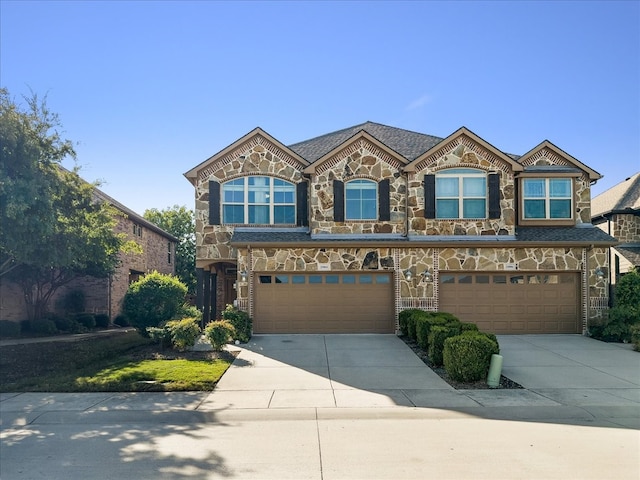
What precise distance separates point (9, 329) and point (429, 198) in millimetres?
18213

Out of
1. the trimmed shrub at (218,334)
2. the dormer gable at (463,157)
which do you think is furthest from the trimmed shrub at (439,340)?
the dormer gable at (463,157)

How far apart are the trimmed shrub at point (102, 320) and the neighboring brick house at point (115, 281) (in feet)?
1.58

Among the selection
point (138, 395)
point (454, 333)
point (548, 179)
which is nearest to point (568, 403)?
point (454, 333)

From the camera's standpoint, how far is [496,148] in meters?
17.9

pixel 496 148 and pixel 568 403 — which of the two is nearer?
pixel 568 403

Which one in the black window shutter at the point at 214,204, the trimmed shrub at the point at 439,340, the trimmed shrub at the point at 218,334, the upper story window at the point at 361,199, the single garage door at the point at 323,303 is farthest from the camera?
the black window shutter at the point at 214,204

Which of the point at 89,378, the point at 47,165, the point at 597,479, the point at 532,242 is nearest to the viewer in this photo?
the point at 597,479

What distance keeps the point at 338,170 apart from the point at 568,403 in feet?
38.2

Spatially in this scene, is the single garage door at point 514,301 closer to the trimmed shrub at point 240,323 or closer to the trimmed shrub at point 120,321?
the trimmed shrub at point 240,323

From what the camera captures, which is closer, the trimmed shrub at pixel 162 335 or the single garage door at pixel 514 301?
the trimmed shrub at pixel 162 335

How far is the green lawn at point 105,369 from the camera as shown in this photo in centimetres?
993

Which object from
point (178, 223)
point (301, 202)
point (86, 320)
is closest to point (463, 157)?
point (301, 202)

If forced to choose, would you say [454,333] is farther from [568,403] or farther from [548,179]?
[548,179]

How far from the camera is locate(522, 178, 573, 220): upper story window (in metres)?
18.8
